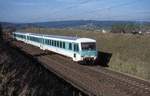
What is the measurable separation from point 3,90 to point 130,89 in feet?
A: 32.9

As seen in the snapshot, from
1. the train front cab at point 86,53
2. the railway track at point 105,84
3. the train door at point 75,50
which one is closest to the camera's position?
the railway track at point 105,84

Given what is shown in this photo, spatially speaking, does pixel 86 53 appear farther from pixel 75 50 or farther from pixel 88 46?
pixel 75 50

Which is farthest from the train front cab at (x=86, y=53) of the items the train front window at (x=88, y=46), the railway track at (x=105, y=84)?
the railway track at (x=105, y=84)

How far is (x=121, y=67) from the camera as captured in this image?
28.3 metres

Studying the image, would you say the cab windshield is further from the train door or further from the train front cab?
the train door

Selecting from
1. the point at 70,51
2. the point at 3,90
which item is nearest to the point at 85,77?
the point at 70,51

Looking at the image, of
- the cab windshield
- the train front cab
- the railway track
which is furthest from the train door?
the railway track

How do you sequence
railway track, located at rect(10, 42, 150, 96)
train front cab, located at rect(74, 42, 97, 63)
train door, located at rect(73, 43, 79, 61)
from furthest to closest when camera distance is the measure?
train door, located at rect(73, 43, 79, 61), train front cab, located at rect(74, 42, 97, 63), railway track, located at rect(10, 42, 150, 96)

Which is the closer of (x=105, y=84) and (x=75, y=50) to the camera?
(x=105, y=84)

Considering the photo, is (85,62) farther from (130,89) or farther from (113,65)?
(130,89)

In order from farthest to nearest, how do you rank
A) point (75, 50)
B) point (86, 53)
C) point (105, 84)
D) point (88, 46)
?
point (75, 50) < point (88, 46) < point (86, 53) < point (105, 84)

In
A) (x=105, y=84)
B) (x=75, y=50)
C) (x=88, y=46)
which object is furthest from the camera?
(x=75, y=50)

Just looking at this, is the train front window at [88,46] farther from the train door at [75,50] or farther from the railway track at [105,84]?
the railway track at [105,84]

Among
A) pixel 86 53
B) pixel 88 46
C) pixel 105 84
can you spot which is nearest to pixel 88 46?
pixel 88 46
